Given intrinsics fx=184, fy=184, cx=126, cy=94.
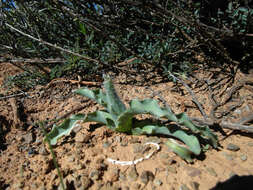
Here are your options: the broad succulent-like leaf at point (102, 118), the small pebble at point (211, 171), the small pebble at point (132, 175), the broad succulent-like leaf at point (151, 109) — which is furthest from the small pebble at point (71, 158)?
the small pebble at point (211, 171)

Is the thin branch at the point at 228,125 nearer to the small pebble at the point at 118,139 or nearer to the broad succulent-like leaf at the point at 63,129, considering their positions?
the small pebble at the point at 118,139

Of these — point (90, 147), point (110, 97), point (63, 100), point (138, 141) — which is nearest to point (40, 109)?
point (63, 100)

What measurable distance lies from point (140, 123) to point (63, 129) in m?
0.54

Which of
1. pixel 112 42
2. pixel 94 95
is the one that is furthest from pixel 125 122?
pixel 112 42

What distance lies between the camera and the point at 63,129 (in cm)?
127

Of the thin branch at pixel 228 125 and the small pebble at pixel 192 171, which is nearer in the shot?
the small pebble at pixel 192 171

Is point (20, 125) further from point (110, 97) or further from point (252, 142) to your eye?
point (252, 142)

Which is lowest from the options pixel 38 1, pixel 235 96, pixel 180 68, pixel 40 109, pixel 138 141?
pixel 138 141

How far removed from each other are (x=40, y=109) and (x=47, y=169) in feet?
2.33

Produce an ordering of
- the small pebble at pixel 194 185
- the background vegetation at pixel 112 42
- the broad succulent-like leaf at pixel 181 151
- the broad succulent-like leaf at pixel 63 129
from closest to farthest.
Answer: the small pebble at pixel 194 185 < the broad succulent-like leaf at pixel 181 151 < the broad succulent-like leaf at pixel 63 129 < the background vegetation at pixel 112 42

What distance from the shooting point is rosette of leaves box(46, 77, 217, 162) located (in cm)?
112

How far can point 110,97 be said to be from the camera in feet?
3.93

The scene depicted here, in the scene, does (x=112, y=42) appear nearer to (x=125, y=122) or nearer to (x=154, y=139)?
(x=125, y=122)

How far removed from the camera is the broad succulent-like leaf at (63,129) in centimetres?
122
